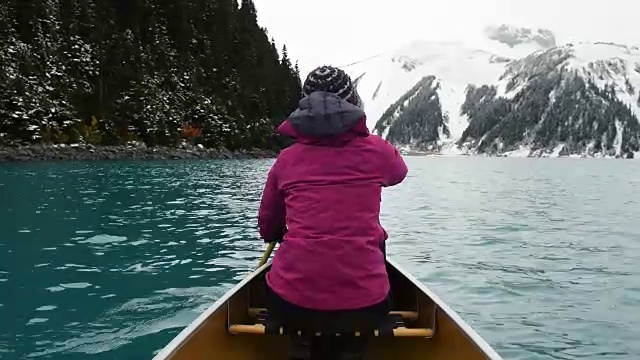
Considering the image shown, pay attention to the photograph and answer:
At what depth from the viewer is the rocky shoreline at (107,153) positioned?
5422 centimetres

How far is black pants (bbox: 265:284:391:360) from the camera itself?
3686 mm

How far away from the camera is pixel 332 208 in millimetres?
3689

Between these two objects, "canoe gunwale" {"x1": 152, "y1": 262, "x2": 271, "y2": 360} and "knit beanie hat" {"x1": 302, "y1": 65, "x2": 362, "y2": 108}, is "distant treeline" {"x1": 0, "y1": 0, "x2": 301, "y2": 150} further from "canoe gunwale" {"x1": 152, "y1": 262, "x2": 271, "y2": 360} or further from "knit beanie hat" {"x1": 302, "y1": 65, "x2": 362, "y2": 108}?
"knit beanie hat" {"x1": 302, "y1": 65, "x2": 362, "y2": 108}

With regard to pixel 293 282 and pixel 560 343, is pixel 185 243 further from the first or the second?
pixel 293 282

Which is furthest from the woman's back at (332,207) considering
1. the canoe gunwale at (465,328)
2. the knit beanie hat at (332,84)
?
the canoe gunwale at (465,328)

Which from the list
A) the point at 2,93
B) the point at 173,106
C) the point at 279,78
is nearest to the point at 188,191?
the point at 2,93

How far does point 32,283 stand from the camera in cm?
996

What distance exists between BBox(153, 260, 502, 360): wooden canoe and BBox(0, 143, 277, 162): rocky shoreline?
177ft

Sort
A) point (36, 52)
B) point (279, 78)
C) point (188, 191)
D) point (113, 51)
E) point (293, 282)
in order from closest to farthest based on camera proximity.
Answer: point (293, 282) < point (188, 191) < point (36, 52) < point (113, 51) < point (279, 78)

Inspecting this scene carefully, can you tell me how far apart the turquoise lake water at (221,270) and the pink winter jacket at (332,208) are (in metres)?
3.97

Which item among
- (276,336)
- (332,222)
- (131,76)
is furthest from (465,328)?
(131,76)

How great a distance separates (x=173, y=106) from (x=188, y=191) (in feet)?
184

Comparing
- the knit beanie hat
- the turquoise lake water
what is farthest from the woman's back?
the turquoise lake water

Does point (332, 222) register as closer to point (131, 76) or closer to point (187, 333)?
point (187, 333)
